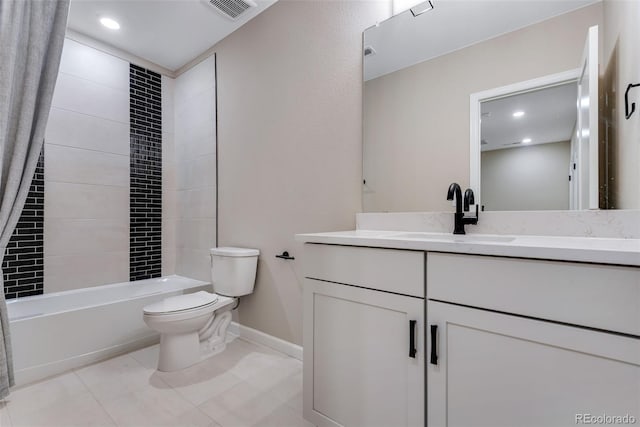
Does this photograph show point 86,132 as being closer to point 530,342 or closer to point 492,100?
point 492,100

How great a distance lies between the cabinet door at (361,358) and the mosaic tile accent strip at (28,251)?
231cm

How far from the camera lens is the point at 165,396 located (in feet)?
5.22

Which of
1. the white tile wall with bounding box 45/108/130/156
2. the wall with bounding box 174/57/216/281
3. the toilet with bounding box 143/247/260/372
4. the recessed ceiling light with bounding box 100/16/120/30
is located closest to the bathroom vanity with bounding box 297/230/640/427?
the toilet with bounding box 143/247/260/372

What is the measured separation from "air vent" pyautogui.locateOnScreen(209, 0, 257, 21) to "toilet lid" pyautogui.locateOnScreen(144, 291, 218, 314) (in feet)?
6.97

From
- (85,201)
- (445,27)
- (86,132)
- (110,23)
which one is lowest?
(85,201)

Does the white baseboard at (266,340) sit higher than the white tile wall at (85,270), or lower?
lower

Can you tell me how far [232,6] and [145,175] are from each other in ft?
5.76

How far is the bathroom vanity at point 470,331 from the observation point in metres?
0.73

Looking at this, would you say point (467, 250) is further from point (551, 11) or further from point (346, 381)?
point (551, 11)

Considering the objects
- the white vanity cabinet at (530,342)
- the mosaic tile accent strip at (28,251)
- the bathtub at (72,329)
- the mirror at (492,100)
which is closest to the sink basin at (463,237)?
the mirror at (492,100)

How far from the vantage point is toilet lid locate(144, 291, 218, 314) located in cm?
180

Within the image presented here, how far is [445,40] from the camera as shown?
1.52m

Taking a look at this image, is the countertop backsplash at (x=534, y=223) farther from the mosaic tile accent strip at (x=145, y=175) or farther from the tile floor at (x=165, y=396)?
the mosaic tile accent strip at (x=145, y=175)

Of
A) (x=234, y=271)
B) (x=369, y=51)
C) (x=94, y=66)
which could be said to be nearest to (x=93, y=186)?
(x=94, y=66)
